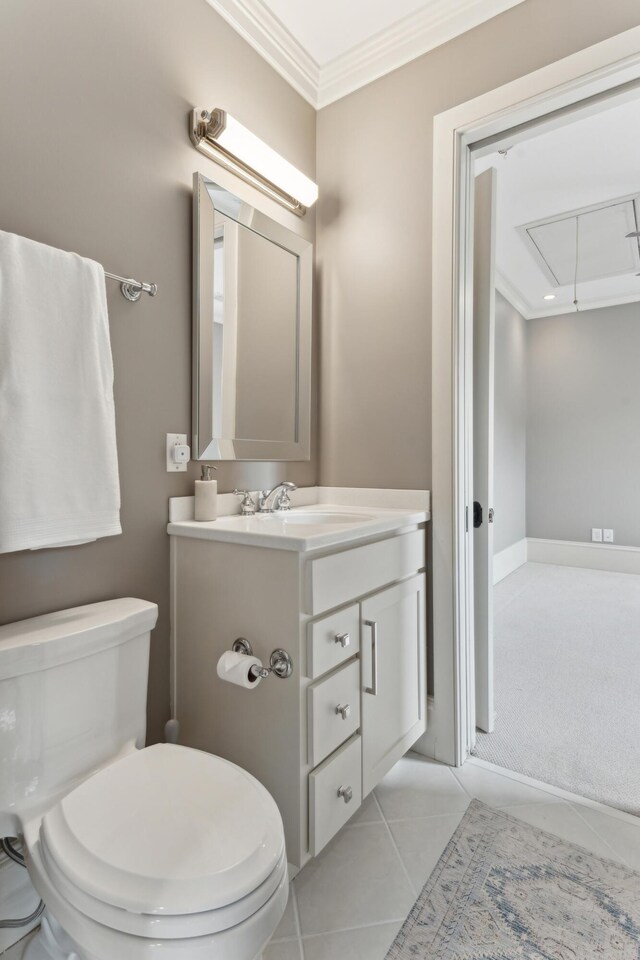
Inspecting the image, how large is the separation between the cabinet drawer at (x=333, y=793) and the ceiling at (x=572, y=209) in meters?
2.12

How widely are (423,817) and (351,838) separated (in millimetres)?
230

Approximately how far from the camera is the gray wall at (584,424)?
439cm

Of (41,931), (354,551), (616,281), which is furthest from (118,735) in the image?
(616,281)

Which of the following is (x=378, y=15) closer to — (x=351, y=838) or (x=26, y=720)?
(x=26, y=720)

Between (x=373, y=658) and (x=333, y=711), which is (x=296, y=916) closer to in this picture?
(x=333, y=711)

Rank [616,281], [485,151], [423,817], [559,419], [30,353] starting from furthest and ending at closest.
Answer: [559,419]
[616,281]
[485,151]
[423,817]
[30,353]

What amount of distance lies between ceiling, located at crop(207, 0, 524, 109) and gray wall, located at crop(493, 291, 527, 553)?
2.46 m

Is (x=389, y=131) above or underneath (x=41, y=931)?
above

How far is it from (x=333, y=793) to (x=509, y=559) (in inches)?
141

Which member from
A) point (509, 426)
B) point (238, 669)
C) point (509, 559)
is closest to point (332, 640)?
point (238, 669)

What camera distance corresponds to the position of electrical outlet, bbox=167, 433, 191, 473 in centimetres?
143

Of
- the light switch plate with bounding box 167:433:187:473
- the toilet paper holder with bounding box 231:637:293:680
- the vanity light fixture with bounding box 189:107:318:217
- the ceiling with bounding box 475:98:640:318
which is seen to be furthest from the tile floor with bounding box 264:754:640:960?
the ceiling with bounding box 475:98:640:318

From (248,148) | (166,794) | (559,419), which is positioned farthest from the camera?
(559,419)

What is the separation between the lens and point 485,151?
67.2 inches
